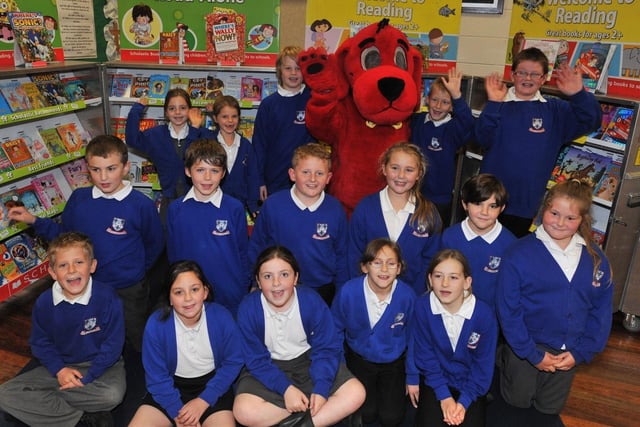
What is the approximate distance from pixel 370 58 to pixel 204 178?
1179 mm

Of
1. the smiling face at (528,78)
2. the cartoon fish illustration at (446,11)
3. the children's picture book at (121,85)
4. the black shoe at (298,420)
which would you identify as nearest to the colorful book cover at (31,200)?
the children's picture book at (121,85)

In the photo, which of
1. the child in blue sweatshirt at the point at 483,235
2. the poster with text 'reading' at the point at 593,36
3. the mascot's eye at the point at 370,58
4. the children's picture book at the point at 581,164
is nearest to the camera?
the child in blue sweatshirt at the point at 483,235

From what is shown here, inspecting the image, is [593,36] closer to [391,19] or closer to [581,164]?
[581,164]

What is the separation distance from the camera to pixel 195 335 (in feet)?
8.36

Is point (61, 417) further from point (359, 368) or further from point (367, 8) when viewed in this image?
point (367, 8)

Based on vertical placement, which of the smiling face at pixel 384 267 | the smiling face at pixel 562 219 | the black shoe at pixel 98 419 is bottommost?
the black shoe at pixel 98 419

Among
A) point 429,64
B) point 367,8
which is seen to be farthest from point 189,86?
point 429,64

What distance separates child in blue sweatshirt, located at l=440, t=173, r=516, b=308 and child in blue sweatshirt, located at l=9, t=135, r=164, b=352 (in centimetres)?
173

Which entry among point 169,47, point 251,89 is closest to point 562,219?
point 251,89

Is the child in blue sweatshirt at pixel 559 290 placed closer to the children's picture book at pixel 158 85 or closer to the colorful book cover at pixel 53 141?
the children's picture book at pixel 158 85

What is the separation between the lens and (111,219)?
306 centimetres

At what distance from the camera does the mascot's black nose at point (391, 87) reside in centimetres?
295

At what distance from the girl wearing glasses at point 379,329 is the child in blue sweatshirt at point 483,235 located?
0.41 m

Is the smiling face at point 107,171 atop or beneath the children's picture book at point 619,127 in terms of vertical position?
beneath
